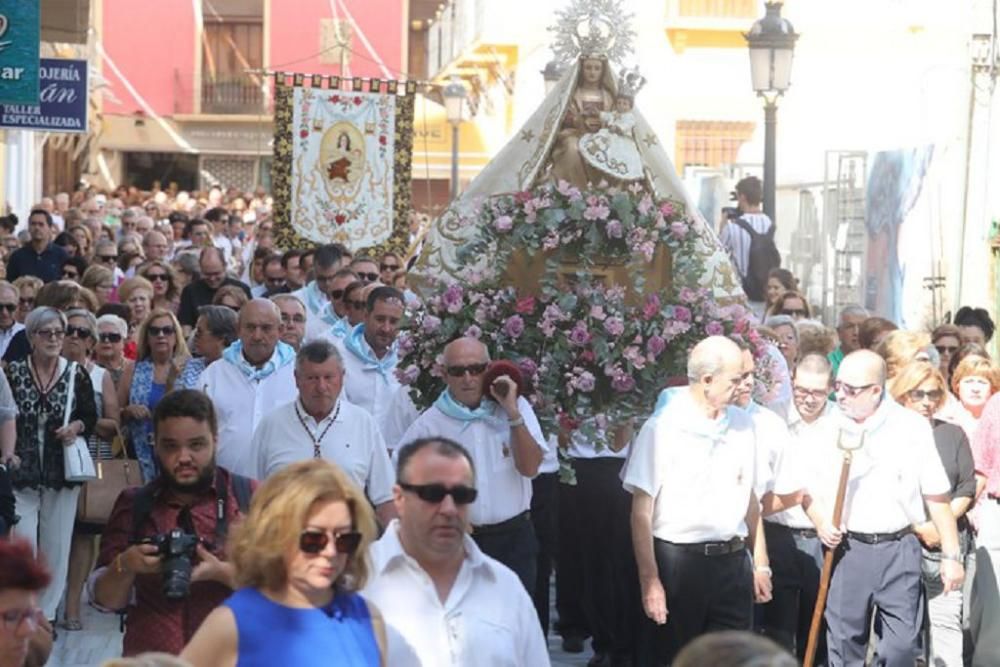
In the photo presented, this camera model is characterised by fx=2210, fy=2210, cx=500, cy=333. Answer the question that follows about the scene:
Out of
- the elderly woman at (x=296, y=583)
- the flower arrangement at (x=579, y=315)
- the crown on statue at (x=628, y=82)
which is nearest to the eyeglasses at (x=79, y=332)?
the flower arrangement at (x=579, y=315)

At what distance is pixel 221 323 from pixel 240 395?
1.29m

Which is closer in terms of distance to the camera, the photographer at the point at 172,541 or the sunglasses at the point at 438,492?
the sunglasses at the point at 438,492

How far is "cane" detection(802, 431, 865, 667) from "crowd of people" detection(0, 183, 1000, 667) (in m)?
0.05

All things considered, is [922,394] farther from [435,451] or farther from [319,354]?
[435,451]

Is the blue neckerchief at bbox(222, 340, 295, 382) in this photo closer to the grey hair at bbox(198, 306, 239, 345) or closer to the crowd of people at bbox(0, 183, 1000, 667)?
the crowd of people at bbox(0, 183, 1000, 667)

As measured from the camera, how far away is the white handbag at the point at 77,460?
11.0 metres

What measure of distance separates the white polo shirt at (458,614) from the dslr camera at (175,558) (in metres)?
0.72

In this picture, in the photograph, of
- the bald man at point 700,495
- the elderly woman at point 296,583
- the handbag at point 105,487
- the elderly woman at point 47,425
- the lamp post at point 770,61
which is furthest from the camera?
the lamp post at point 770,61

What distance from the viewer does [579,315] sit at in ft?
34.7

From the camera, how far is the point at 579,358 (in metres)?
10.5

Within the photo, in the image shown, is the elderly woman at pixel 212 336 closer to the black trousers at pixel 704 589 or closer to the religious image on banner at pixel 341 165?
the black trousers at pixel 704 589

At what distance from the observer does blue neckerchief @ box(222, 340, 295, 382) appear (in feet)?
33.8

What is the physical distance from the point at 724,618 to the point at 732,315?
1991mm

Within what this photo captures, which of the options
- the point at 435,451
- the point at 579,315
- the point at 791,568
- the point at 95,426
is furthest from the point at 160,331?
the point at 435,451
